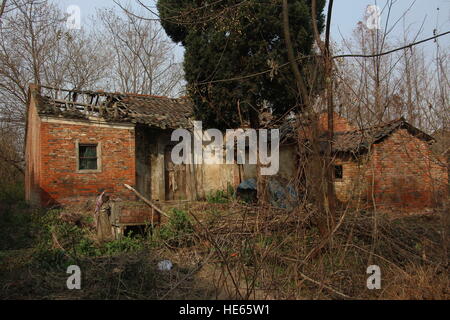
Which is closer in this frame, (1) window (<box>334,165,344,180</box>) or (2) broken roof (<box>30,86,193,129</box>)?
(2) broken roof (<box>30,86,193,129</box>)

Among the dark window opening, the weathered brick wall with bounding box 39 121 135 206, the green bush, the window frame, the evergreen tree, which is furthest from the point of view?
the dark window opening

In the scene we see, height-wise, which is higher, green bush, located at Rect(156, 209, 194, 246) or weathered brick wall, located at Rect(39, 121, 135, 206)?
weathered brick wall, located at Rect(39, 121, 135, 206)

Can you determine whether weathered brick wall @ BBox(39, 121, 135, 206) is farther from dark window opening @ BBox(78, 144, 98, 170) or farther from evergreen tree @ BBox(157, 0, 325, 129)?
evergreen tree @ BBox(157, 0, 325, 129)

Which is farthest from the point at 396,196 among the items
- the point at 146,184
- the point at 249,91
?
the point at 146,184

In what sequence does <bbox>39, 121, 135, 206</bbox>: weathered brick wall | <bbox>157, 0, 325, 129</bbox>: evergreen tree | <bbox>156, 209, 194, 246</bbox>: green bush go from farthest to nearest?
<bbox>39, 121, 135, 206</bbox>: weathered brick wall
<bbox>157, 0, 325, 129</bbox>: evergreen tree
<bbox>156, 209, 194, 246</bbox>: green bush

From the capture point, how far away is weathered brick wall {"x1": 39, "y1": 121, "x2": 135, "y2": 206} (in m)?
11.5

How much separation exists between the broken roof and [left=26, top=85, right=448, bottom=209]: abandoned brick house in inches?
1.3

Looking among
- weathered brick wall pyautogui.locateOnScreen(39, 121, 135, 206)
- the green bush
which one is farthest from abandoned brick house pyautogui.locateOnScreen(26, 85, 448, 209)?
the green bush

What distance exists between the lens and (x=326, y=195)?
543 cm

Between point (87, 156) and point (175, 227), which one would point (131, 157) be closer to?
point (87, 156)

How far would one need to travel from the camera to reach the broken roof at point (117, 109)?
39.2 feet

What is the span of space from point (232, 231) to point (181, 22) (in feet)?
12.7

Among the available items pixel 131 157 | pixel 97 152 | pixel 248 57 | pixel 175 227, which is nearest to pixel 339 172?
pixel 248 57

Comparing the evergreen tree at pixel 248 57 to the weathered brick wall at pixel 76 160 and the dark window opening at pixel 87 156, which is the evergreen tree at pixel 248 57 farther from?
the dark window opening at pixel 87 156
